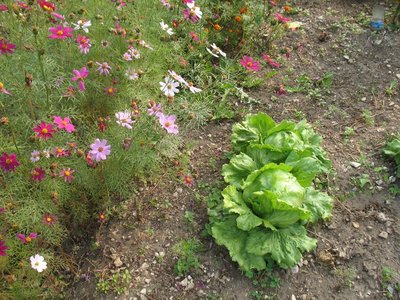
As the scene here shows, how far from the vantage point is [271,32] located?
381cm

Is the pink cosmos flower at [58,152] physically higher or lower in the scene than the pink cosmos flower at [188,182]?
higher

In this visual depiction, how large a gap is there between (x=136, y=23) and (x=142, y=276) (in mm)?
1692

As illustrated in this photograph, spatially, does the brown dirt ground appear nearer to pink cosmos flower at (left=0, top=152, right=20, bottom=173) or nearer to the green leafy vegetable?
the green leafy vegetable

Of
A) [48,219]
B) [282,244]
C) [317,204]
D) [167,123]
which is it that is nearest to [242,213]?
[282,244]

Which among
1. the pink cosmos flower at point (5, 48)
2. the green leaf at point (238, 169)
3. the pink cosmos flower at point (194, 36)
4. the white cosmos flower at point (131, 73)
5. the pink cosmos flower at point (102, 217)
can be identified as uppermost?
the pink cosmos flower at point (5, 48)

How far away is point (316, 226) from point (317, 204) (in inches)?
7.2

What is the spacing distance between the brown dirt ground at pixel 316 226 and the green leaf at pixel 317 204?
0.14 meters

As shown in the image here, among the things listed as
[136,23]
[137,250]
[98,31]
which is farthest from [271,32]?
[137,250]

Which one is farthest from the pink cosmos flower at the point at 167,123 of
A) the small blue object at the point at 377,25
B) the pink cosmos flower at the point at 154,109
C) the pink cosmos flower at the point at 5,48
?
the small blue object at the point at 377,25

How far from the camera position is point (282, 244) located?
2.33 metres

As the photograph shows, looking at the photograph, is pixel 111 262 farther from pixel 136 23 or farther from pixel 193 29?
pixel 193 29

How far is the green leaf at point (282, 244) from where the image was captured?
7.52ft

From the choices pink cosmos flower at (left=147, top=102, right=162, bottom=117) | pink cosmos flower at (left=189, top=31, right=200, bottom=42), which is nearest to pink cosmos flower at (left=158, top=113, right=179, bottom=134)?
pink cosmos flower at (left=147, top=102, right=162, bottom=117)

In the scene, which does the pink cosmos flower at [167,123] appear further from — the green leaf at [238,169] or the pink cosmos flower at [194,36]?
the pink cosmos flower at [194,36]
